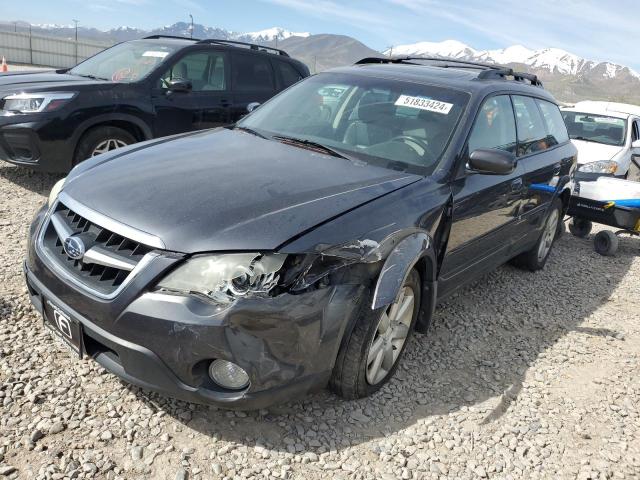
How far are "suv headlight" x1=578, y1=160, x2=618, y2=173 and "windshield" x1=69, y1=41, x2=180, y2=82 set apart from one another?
6.44 m

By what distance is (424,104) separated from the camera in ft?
11.1

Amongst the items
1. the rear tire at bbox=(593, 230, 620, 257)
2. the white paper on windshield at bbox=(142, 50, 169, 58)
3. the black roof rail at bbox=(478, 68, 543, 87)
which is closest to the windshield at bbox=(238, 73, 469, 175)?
the black roof rail at bbox=(478, 68, 543, 87)

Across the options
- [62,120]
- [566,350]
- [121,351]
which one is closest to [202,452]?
[121,351]

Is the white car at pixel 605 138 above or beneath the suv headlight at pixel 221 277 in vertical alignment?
beneath

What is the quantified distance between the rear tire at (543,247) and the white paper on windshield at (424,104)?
7.21 ft

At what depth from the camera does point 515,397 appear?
10.2 feet

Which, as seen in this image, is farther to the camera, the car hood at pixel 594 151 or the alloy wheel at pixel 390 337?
the car hood at pixel 594 151

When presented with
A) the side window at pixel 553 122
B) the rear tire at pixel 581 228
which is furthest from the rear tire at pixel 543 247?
the rear tire at pixel 581 228

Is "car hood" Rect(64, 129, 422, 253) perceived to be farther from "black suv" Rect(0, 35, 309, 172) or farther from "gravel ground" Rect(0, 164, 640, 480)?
"black suv" Rect(0, 35, 309, 172)

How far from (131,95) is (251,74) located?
172 centimetres

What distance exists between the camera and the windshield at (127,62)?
610cm

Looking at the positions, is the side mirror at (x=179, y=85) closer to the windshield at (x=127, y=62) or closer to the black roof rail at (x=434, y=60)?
the windshield at (x=127, y=62)

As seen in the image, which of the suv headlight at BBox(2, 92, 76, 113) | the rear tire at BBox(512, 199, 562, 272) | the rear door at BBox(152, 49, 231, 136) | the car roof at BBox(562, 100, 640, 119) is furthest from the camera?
the car roof at BBox(562, 100, 640, 119)

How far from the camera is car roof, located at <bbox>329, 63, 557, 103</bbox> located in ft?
11.7
